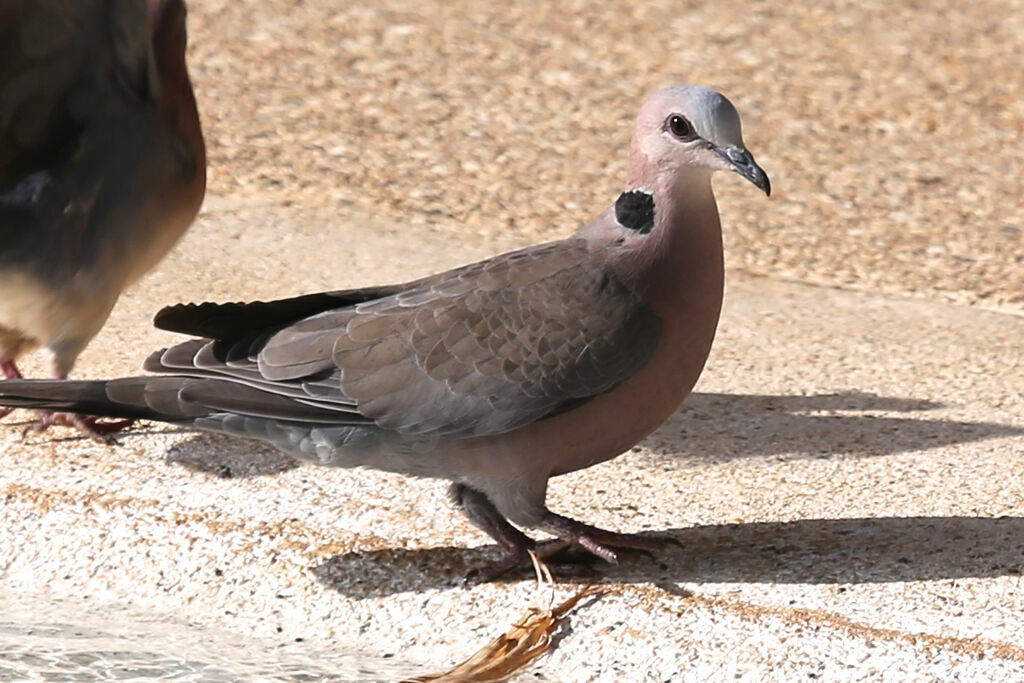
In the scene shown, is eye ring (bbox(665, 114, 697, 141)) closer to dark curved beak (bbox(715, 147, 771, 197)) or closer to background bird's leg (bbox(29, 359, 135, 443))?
dark curved beak (bbox(715, 147, 771, 197))

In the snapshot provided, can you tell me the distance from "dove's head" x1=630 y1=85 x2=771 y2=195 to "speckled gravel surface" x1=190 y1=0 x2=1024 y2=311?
2394 millimetres

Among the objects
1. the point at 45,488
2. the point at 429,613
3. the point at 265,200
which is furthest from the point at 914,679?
the point at 265,200

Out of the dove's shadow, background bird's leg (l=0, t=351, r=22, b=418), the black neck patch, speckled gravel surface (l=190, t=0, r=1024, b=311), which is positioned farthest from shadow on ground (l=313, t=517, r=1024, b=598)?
speckled gravel surface (l=190, t=0, r=1024, b=311)

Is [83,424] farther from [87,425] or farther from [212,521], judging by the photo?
[212,521]

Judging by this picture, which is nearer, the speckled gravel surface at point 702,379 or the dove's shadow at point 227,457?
the speckled gravel surface at point 702,379

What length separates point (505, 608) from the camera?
3393 millimetres

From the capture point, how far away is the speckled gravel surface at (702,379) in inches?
132

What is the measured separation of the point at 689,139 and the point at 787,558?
0.89m

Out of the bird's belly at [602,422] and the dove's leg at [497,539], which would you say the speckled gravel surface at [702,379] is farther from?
the bird's belly at [602,422]

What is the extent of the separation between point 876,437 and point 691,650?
1.29 metres

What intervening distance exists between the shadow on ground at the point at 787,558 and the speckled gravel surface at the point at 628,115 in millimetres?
2103

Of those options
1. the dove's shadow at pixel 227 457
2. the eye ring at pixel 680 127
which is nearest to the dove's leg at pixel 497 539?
the dove's shadow at pixel 227 457

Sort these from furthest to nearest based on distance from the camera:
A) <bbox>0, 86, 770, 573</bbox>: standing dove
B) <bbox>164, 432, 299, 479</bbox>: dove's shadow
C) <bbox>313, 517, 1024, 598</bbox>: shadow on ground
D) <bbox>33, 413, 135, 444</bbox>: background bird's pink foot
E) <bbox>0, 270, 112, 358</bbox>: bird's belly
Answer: <bbox>33, 413, 135, 444</bbox>: background bird's pink foot → <bbox>0, 270, 112, 358</bbox>: bird's belly → <bbox>164, 432, 299, 479</bbox>: dove's shadow → <bbox>313, 517, 1024, 598</bbox>: shadow on ground → <bbox>0, 86, 770, 573</bbox>: standing dove

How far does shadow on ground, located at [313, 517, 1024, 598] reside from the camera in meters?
3.43
